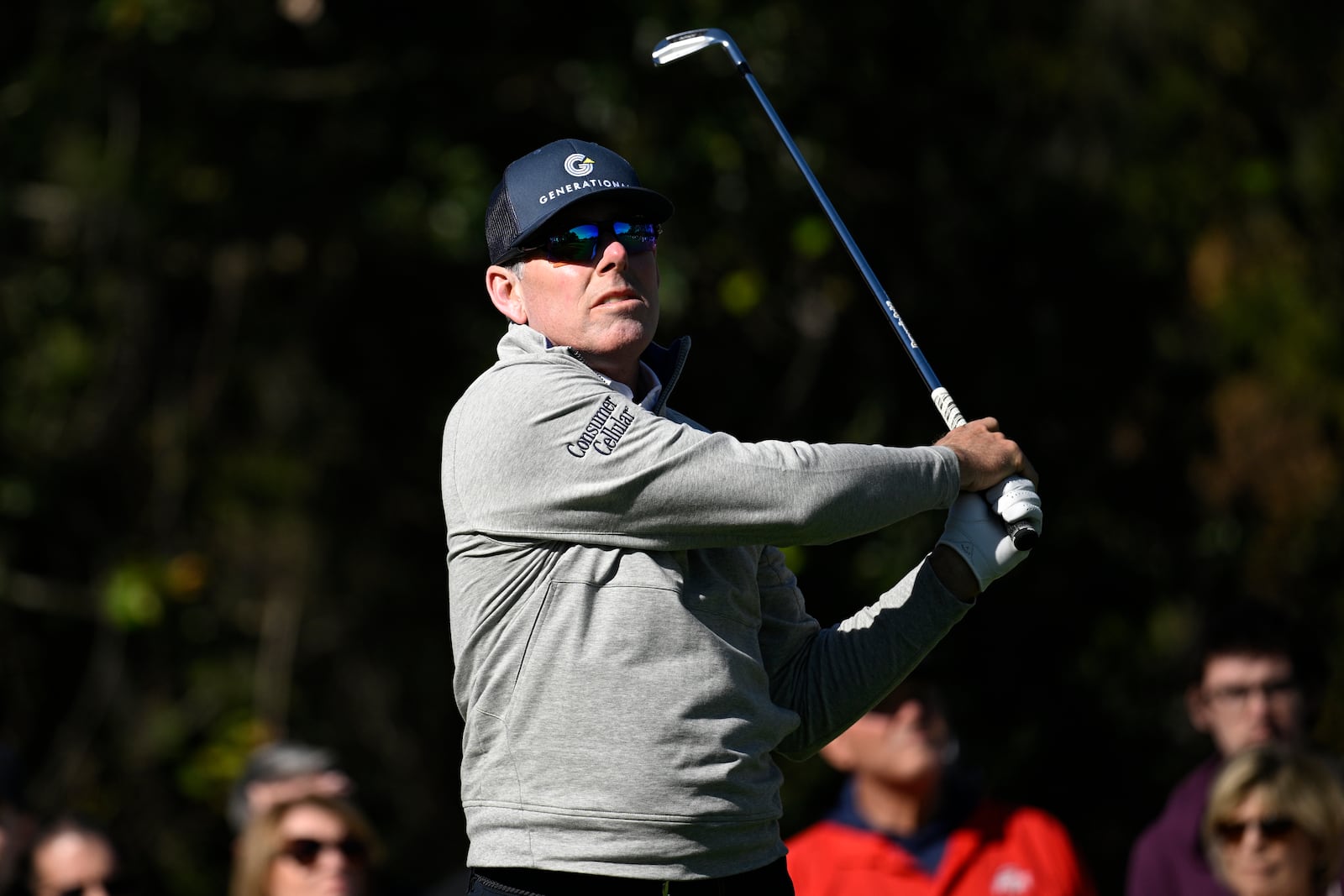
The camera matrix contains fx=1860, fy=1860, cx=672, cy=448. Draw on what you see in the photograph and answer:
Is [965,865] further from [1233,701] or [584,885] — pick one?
[584,885]

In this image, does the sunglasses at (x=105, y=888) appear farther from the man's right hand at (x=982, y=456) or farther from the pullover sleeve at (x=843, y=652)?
the man's right hand at (x=982, y=456)

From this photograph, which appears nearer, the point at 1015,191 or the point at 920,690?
the point at 920,690

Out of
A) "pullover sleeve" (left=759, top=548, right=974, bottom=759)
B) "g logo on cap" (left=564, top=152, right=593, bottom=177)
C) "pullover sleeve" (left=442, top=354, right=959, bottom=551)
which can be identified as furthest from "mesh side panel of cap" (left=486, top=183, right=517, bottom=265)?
"pullover sleeve" (left=759, top=548, right=974, bottom=759)

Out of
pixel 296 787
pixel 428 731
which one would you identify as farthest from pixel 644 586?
pixel 428 731

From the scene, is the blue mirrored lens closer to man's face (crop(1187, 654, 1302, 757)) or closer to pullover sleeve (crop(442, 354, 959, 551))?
pullover sleeve (crop(442, 354, 959, 551))

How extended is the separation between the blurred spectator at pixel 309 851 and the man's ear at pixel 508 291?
93.9 inches

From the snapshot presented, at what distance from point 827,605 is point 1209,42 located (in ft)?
20.4

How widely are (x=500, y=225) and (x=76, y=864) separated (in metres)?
3.17

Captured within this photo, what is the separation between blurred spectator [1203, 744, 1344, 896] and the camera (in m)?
4.70

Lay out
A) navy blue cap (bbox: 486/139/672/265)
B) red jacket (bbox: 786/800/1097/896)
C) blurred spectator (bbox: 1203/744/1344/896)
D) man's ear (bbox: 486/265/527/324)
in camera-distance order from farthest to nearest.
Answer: red jacket (bbox: 786/800/1097/896), blurred spectator (bbox: 1203/744/1344/896), man's ear (bbox: 486/265/527/324), navy blue cap (bbox: 486/139/672/265)

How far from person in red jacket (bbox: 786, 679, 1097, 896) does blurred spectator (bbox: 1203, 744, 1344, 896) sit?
39 centimetres

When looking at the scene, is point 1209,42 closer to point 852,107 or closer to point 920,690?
point 852,107

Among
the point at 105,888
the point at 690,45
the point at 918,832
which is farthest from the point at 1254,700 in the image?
the point at 105,888

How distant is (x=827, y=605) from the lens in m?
8.21
